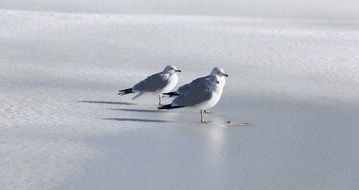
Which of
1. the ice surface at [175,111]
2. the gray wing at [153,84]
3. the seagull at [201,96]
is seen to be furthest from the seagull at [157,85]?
the seagull at [201,96]

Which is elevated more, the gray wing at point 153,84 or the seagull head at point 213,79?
the gray wing at point 153,84

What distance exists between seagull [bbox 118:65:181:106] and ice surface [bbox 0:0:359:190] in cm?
12

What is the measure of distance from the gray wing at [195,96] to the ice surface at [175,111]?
0.15 meters

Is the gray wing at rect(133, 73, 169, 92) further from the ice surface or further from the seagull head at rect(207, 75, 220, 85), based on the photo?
the seagull head at rect(207, 75, 220, 85)

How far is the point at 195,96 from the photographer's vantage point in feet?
21.4

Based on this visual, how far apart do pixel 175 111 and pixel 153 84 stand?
0.32 metres

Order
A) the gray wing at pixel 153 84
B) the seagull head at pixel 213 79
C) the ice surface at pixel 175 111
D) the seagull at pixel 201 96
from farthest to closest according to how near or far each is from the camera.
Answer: the gray wing at pixel 153 84 → the seagull head at pixel 213 79 → the seagull at pixel 201 96 → the ice surface at pixel 175 111

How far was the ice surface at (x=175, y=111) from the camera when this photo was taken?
4992 mm

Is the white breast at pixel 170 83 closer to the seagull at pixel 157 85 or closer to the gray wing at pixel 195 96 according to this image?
the seagull at pixel 157 85

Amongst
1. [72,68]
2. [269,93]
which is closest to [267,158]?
[269,93]

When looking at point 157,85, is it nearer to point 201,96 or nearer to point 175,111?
point 175,111

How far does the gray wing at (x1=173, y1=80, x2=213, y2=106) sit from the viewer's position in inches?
255

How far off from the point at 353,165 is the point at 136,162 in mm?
1262

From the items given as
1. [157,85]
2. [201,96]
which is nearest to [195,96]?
[201,96]
